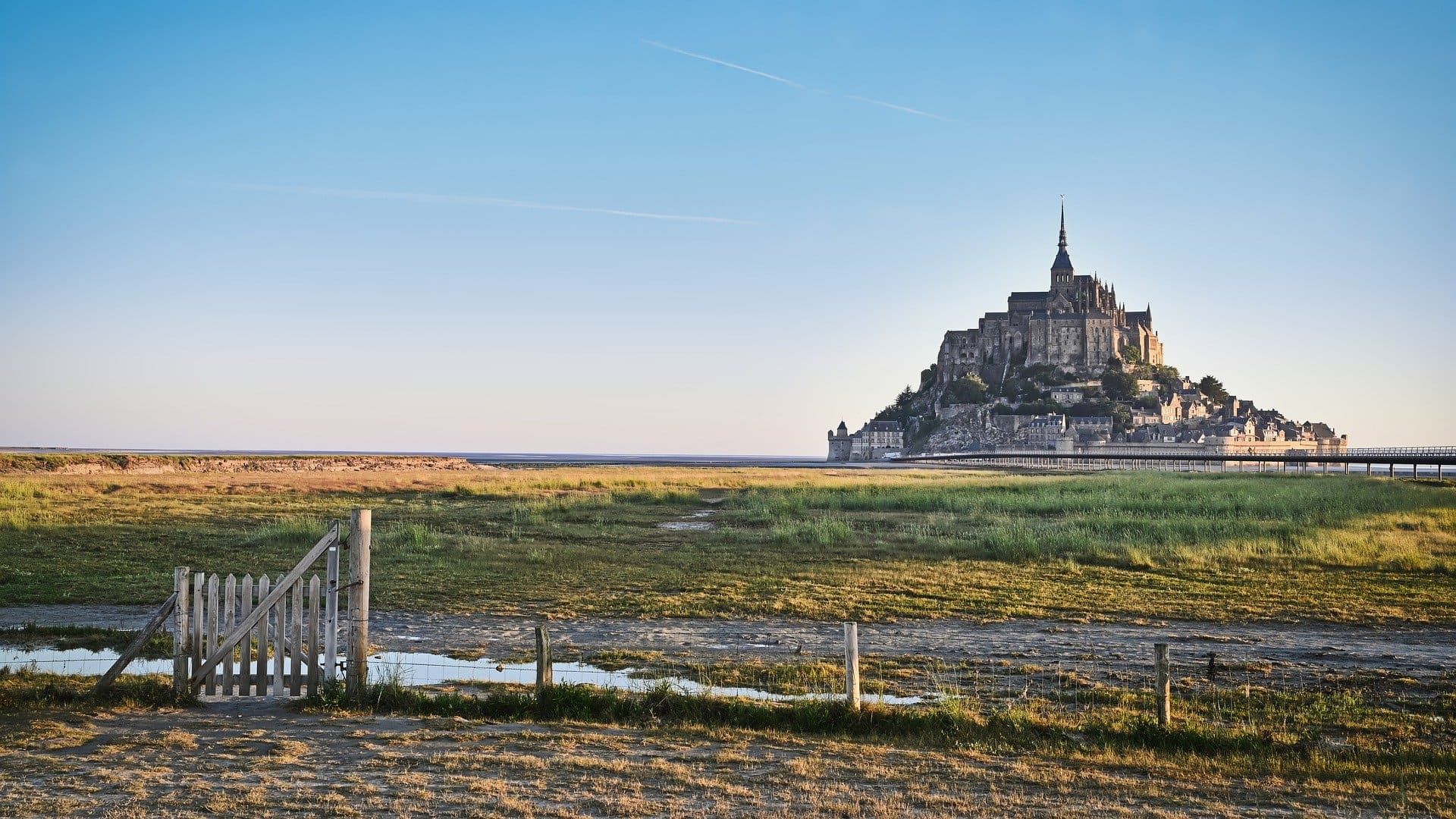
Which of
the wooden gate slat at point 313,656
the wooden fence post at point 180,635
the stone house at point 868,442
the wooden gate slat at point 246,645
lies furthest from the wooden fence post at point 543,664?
the stone house at point 868,442

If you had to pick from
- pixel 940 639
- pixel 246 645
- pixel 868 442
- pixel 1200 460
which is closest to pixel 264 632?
pixel 246 645

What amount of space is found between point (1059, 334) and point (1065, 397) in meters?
13.6

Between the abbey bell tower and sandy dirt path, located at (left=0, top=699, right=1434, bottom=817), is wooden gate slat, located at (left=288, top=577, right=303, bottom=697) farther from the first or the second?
the abbey bell tower

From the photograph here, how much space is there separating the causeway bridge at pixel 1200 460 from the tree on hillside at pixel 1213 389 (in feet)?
54.3

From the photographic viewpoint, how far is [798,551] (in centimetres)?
2555

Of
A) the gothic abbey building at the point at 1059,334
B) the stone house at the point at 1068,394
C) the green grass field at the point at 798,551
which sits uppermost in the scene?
the gothic abbey building at the point at 1059,334

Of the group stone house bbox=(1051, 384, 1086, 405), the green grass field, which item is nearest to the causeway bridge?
stone house bbox=(1051, 384, 1086, 405)

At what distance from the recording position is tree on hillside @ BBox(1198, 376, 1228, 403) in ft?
576

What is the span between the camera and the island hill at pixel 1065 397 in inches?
6029

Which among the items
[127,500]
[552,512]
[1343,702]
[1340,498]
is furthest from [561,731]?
[1340,498]

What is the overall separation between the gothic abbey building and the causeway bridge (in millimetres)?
22118

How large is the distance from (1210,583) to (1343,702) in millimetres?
9821

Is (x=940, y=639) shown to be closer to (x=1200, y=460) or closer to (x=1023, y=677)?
(x=1023, y=677)

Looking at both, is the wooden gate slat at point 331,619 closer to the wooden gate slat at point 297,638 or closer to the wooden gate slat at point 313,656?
the wooden gate slat at point 313,656
